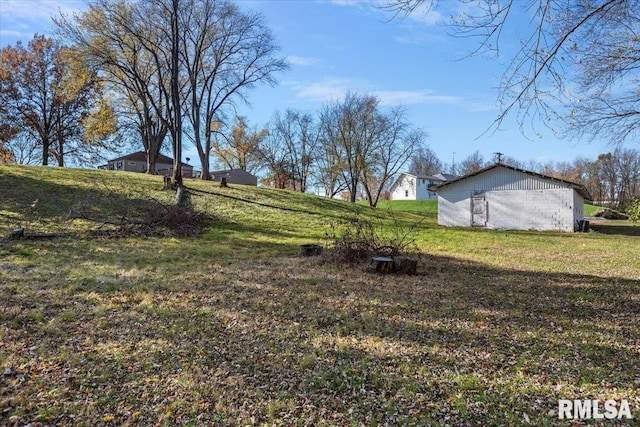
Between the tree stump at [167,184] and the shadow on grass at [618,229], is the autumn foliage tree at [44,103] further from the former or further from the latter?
the shadow on grass at [618,229]

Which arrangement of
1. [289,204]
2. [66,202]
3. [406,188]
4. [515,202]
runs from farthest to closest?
[406,188], [515,202], [289,204], [66,202]

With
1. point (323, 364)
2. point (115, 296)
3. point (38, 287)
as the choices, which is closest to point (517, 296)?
point (323, 364)

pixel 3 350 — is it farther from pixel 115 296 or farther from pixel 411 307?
pixel 411 307

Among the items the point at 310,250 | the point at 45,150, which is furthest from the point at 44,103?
the point at 310,250

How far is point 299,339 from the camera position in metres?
4.27

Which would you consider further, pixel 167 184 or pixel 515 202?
pixel 515 202

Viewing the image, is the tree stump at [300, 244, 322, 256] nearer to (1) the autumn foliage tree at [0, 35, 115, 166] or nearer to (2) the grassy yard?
(2) the grassy yard

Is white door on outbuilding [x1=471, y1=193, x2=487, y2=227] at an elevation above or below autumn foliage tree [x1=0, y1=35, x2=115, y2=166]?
below

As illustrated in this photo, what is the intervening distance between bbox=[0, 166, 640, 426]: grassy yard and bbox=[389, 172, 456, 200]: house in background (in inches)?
1819

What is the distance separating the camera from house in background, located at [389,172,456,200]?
178 ft

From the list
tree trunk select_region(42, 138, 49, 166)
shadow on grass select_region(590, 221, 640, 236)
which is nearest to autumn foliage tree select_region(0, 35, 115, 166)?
tree trunk select_region(42, 138, 49, 166)

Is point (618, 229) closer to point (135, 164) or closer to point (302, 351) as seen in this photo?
point (302, 351)

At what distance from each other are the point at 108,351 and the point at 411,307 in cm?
387

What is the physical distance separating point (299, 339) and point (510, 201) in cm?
2129
